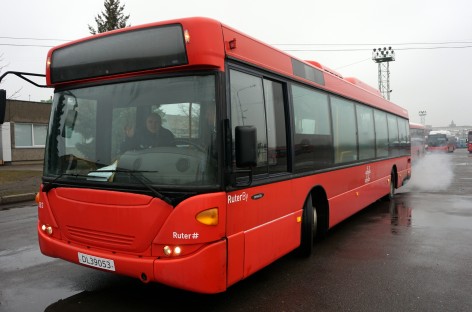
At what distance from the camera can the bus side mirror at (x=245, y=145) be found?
11.5 ft

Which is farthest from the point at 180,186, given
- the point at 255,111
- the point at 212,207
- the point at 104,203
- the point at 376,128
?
the point at 376,128

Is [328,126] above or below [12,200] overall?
above

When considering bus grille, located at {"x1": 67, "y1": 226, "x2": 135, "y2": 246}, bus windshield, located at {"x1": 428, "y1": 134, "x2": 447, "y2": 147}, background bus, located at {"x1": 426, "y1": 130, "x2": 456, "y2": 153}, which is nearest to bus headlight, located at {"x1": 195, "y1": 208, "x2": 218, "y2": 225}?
bus grille, located at {"x1": 67, "y1": 226, "x2": 135, "y2": 246}

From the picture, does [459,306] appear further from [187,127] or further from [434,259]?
[187,127]

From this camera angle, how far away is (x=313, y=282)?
16.2 feet

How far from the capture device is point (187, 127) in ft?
12.2

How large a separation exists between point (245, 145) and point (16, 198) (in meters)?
11.5

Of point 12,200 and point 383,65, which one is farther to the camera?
point 383,65

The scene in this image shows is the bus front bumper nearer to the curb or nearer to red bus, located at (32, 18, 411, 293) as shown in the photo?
red bus, located at (32, 18, 411, 293)

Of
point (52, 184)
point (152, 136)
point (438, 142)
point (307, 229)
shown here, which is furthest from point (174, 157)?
point (438, 142)

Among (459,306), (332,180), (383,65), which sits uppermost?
(383,65)

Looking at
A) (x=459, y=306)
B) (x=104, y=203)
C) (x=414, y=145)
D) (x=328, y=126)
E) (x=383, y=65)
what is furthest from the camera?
(x=383, y=65)

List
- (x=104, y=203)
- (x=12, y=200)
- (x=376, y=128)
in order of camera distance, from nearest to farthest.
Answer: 1. (x=104, y=203)
2. (x=376, y=128)
3. (x=12, y=200)

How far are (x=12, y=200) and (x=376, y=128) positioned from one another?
11.0m
